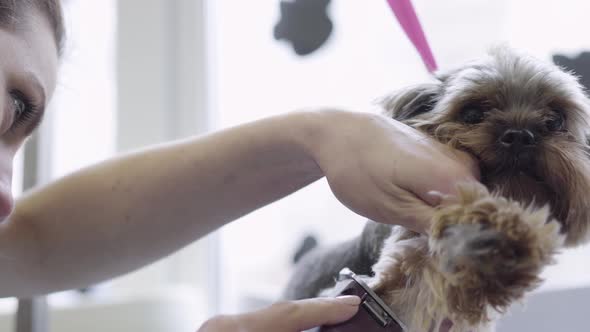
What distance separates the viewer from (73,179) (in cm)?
96

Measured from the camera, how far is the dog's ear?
929mm

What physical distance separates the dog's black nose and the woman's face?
56 cm

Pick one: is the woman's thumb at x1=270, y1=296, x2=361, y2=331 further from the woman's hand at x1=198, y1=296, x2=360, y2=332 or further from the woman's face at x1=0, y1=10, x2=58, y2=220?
the woman's face at x1=0, y1=10, x2=58, y2=220

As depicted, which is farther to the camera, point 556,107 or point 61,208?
point 61,208

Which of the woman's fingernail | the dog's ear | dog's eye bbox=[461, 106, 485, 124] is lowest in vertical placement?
the woman's fingernail

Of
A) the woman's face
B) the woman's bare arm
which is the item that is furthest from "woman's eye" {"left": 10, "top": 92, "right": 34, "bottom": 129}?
the woman's bare arm

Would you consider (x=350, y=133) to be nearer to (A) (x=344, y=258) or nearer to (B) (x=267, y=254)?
(A) (x=344, y=258)

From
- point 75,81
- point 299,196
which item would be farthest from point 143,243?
point 75,81

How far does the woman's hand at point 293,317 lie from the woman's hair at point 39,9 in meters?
0.41

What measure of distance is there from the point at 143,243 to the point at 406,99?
0.44 m

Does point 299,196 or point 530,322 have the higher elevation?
point 299,196

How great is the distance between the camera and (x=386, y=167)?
580 mm

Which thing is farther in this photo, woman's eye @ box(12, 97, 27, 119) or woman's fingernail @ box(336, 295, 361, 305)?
woman's eye @ box(12, 97, 27, 119)

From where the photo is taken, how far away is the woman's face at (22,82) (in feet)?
2.44
